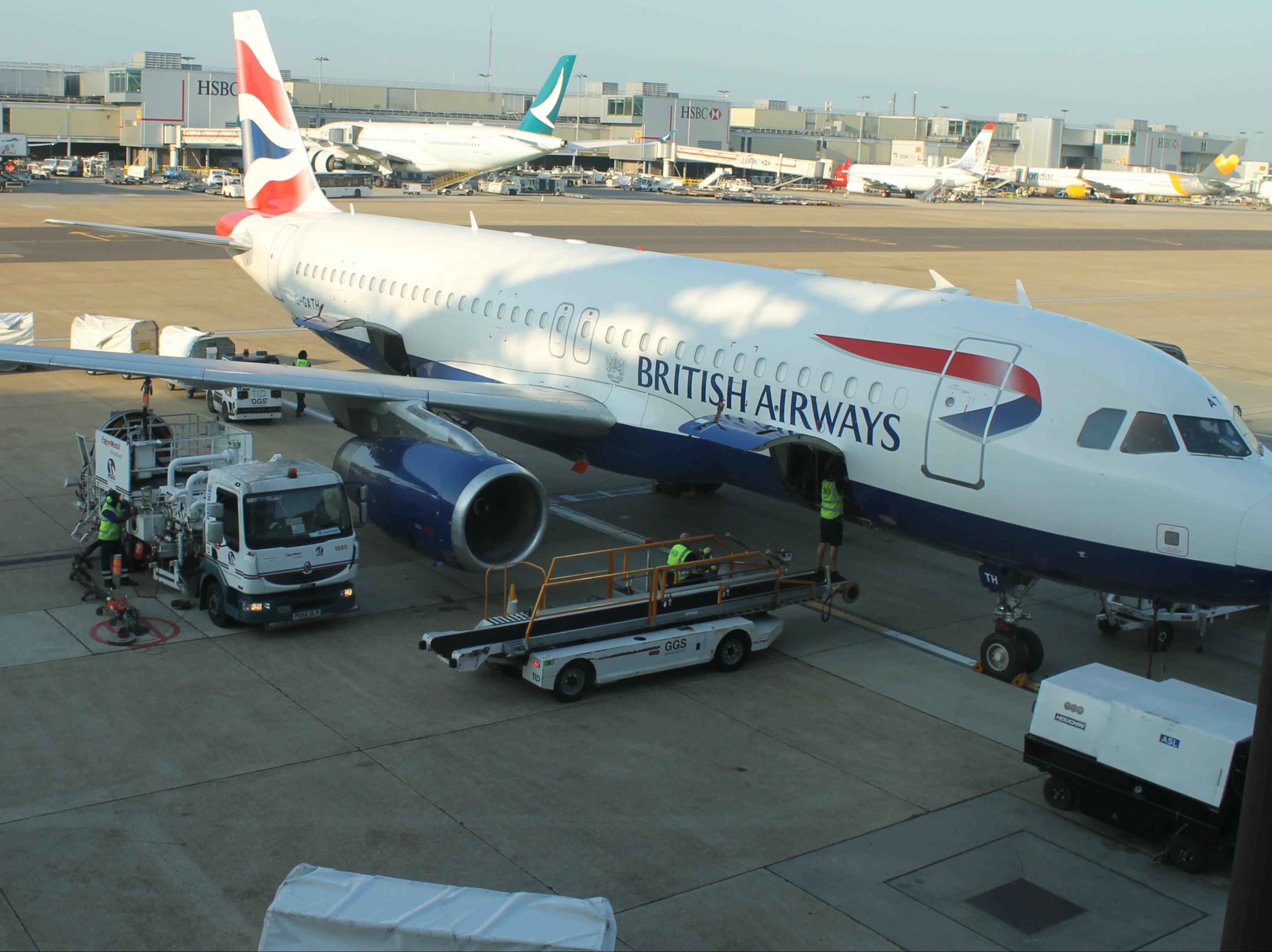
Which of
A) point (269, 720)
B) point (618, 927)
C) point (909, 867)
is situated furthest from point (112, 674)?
point (909, 867)

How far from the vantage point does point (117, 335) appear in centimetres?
3056

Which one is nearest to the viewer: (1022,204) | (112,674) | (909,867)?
(909,867)

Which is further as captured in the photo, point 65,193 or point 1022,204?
point 1022,204

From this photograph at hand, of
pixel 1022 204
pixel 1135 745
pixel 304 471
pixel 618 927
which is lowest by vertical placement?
pixel 618 927

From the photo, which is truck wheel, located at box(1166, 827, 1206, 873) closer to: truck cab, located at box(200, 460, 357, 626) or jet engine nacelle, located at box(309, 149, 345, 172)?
truck cab, located at box(200, 460, 357, 626)

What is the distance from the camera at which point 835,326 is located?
1647 centimetres

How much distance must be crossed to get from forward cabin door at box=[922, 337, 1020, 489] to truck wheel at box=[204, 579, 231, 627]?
907 cm

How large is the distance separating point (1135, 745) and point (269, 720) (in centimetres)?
880

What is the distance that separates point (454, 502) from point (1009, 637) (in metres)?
7.26

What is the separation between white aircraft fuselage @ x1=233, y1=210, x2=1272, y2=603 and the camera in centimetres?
1336

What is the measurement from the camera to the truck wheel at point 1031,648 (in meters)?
15.0

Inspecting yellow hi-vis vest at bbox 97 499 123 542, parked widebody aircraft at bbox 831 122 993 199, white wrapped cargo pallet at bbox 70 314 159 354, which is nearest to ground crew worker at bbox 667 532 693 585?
yellow hi-vis vest at bbox 97 499 123 542

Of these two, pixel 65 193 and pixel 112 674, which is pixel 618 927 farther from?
pixel 65 193

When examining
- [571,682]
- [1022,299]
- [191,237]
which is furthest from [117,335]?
[1022,299]
